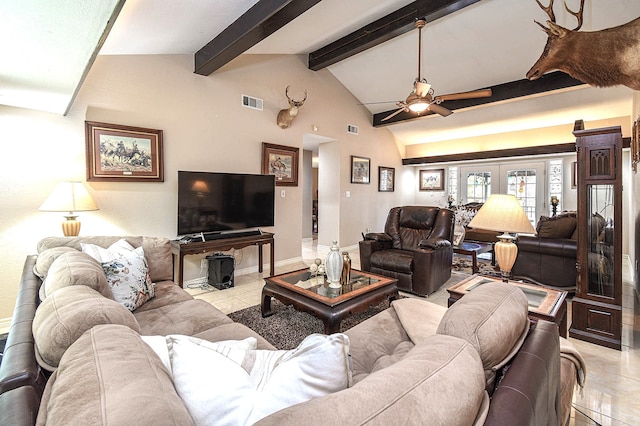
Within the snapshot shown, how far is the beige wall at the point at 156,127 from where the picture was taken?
279cm

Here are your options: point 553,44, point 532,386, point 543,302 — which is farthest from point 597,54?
point 532,386

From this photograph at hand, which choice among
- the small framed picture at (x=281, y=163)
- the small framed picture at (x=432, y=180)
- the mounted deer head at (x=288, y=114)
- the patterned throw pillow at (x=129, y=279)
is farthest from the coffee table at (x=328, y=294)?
the small framed picture at (x=432, y=180)

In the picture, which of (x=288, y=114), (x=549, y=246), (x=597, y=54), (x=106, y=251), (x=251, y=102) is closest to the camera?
(x=106, y=251)

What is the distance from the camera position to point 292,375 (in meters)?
0.69

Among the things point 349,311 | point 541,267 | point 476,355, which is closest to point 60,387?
point 476,355

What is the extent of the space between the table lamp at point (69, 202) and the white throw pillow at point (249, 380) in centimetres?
267

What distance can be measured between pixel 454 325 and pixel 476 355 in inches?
4.6

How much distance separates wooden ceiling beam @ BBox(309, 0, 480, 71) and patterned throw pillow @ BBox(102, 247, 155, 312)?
4067 millimetres

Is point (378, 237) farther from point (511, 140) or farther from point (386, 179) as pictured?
point (511, 140)

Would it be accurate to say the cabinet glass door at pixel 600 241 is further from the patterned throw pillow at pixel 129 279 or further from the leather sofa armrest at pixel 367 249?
the patterned throw pillow at pixel 129 279

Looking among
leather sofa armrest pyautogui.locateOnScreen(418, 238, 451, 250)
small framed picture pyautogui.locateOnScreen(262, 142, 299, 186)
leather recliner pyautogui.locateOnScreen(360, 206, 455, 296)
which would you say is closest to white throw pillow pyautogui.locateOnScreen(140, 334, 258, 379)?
leather recliner pyautogui.locateOnScreen(360, 206, 455, 296)

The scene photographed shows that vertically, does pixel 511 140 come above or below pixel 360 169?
above

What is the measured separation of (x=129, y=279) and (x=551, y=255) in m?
4.19

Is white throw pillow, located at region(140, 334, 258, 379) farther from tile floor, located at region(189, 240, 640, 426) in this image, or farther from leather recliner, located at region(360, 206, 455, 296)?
leather recliner, located at region(360, 206, 455, 296)
